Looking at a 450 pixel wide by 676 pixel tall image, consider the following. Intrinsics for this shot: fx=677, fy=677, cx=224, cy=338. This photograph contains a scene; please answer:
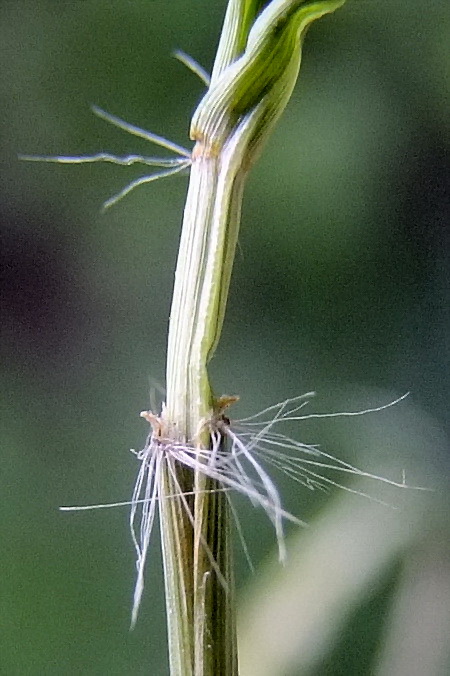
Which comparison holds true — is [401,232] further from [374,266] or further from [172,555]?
[172,555]

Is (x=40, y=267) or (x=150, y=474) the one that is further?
(x=40, y=267)

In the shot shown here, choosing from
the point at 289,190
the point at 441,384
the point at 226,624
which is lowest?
the point at 226,624

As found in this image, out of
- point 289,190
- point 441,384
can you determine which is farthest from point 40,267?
point 441,384

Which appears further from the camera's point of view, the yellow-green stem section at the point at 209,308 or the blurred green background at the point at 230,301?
the blurred green background at the point at 230,301

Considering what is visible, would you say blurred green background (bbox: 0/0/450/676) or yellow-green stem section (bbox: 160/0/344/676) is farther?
blurred green background (bbox: 0/0/450/676)

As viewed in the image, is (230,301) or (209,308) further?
(230,301)

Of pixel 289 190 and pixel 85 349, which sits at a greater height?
pixel 289 190

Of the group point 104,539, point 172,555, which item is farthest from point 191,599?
point 104,539

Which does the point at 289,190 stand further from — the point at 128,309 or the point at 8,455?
the point at 8,455
